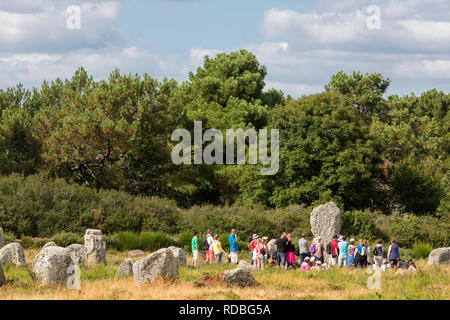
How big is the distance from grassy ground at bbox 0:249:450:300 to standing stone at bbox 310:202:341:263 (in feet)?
34.9

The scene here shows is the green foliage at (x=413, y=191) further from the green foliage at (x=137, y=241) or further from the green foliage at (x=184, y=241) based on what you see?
the green foliage at (x=137, y=241)

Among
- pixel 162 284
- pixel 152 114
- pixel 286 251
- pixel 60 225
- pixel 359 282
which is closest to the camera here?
pixel 162 284

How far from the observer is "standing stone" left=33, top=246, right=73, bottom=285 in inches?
800

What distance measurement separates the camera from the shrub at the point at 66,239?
112ft

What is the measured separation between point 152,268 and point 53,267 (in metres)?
3.13

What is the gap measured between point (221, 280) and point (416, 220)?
26.9 metres

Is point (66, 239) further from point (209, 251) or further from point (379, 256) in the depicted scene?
point (379, 256)

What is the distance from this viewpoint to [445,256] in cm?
3250

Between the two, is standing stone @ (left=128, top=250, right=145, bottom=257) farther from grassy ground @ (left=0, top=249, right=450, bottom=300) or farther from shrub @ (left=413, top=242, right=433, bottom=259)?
shrub @ (left=413, top=242, right=433, bottom=259)
